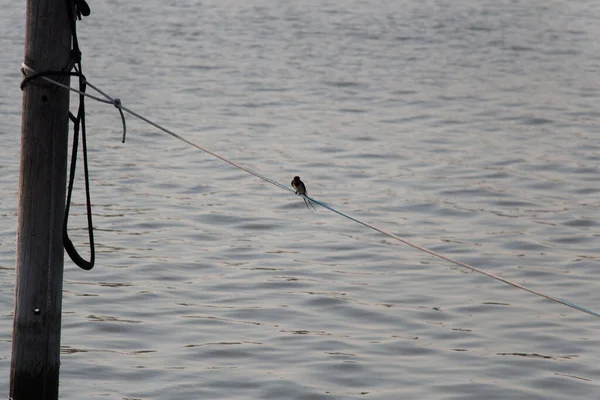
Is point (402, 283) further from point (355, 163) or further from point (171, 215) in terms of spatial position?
point (355, 163)

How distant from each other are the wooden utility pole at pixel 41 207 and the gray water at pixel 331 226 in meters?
1.77

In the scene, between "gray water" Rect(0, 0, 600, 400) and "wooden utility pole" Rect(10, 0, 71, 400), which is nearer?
"wooden utility pole" Rect(10, 0, 71, 400)

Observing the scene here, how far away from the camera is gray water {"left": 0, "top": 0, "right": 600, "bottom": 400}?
31.2 feet

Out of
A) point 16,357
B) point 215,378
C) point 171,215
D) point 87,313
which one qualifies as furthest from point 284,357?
point 171,215

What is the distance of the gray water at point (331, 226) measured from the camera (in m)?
9.52

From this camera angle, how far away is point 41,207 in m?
6.90

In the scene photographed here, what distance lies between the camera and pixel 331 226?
14.2m

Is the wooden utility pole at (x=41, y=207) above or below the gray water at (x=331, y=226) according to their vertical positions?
above

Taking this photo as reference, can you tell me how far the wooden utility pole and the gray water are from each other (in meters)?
1.77

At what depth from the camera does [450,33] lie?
3228 cm

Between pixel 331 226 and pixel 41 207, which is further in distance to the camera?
pixel 331 226

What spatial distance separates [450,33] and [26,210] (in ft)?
86.6

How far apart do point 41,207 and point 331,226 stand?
7.57 meters

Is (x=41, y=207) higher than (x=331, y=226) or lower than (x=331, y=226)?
higher
